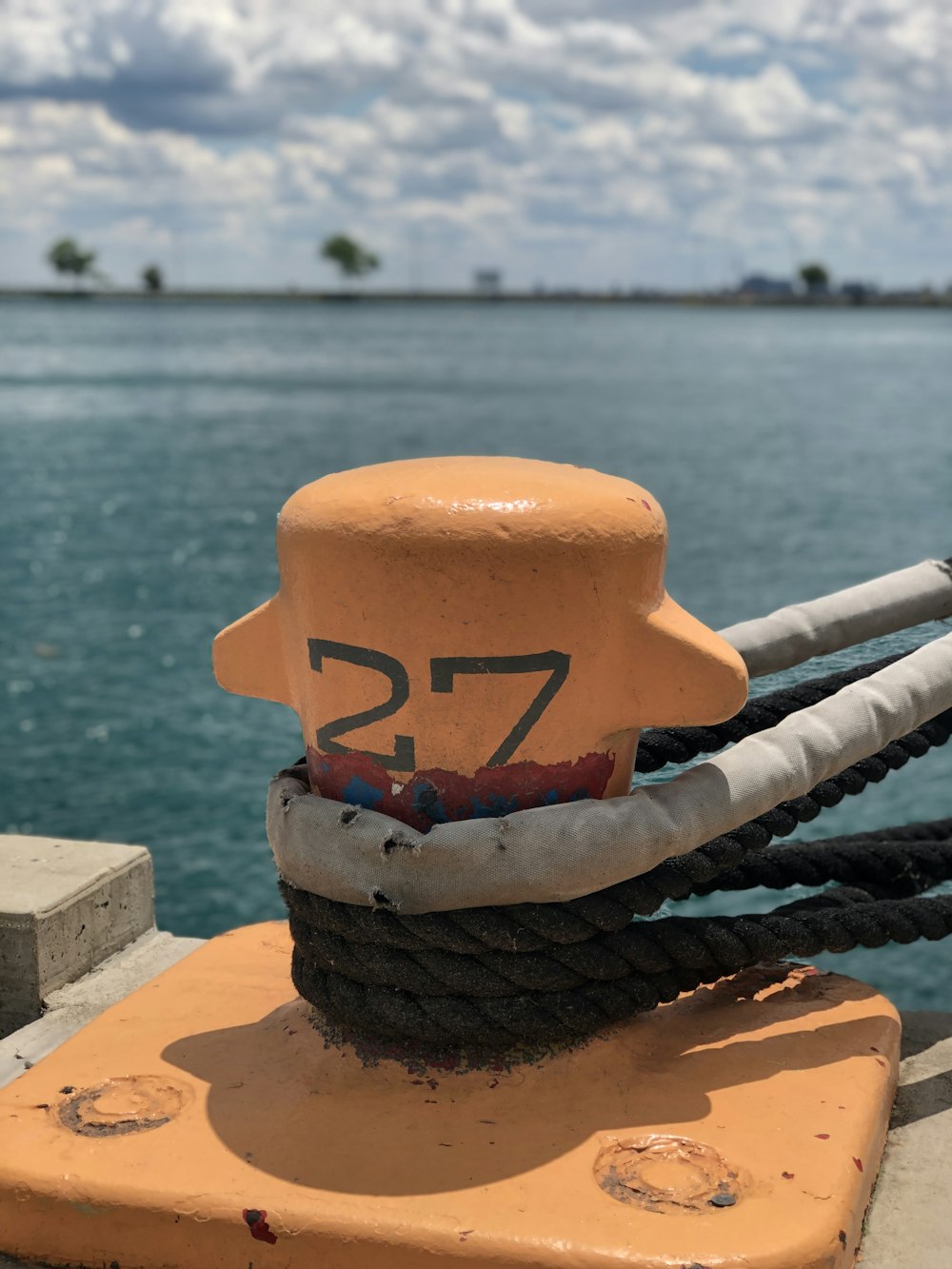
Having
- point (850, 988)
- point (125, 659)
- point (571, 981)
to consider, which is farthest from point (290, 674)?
point (125, 659)

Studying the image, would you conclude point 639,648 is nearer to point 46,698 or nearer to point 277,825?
point 277,825

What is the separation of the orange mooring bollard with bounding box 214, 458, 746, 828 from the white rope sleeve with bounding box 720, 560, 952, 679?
2.14ft

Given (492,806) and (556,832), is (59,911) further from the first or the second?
(556,832)

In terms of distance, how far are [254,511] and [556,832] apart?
63.7 feet

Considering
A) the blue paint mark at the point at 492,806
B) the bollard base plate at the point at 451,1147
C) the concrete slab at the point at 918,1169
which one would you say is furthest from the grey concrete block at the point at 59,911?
the concrete slab at the point at 918,1169

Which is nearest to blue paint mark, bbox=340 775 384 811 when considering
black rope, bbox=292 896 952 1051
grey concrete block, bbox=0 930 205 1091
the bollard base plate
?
black rope, bbox=292 896 952 1051

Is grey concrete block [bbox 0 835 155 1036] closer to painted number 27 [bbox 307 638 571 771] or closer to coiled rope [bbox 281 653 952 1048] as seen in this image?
coiled rope [bbox 281 653 952 1048]

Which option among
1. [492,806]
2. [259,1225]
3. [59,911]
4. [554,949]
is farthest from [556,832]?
[59,911]

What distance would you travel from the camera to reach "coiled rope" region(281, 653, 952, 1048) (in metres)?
2.29

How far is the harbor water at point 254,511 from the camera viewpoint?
344 inches

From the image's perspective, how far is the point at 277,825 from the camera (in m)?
2.41

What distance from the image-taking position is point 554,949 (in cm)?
234

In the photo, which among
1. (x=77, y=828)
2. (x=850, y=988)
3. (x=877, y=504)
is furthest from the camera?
(x=877, y=504)

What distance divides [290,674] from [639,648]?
0.63m
